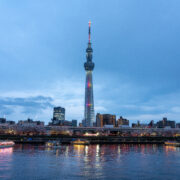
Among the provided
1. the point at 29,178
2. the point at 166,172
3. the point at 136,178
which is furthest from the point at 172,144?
the point at 29,178

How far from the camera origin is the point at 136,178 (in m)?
45.2

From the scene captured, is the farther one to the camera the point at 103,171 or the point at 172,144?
the point at 172,144

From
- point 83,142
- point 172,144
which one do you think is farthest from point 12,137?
point 172,144

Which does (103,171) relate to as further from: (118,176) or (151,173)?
(151,173)

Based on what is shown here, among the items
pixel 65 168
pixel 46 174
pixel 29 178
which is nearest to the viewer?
pixel 29 178

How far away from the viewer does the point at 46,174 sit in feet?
156

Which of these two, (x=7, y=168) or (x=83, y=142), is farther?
(x=83, y=142)

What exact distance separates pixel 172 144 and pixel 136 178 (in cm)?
12308

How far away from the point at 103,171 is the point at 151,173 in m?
10.5

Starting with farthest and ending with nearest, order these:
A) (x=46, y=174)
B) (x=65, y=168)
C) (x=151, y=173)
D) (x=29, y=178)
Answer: (x=65, y=168) < (x=151, y=173) < (x=46, y=174) < (x=29, y=178)

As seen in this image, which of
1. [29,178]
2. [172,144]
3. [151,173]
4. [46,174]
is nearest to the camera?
[29,178]

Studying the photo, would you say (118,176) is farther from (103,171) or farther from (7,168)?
(7,168)

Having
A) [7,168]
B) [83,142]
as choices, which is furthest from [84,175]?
[83,142]

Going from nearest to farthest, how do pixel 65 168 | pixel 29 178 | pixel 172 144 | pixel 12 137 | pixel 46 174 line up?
1. pixel 29 178
2. pixel 46 174
3. pixel 65 168
4. pixel 172 144
5. pixel 12 137
